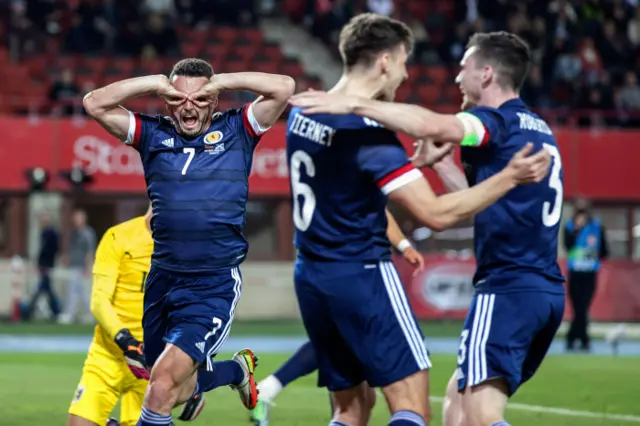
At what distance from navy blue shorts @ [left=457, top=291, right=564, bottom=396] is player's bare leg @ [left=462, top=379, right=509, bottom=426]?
4 centimetres

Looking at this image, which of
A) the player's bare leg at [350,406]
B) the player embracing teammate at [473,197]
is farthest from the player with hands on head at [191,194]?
the player embracing teammate at [473,197]

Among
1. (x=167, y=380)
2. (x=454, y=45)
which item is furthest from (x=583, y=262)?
(x=167, y=380)

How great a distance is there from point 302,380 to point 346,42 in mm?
9032

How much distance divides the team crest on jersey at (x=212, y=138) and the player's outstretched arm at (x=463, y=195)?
175cm

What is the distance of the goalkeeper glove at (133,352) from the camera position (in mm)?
7816

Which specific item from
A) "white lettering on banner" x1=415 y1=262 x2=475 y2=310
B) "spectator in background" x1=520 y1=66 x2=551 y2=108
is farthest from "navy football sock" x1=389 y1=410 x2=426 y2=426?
"spectator in background" x1=520 y1=66 x2=551 y2=108

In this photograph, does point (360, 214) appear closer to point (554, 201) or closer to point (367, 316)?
point (367, 316)

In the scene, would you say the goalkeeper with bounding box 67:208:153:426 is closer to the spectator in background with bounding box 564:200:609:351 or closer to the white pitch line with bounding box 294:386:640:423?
the white pitch line with bounding box 294:386:640:423

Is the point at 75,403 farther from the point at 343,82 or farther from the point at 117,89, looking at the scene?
the point at 343,82

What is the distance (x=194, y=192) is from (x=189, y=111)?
47cm

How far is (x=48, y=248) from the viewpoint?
25.6 meters

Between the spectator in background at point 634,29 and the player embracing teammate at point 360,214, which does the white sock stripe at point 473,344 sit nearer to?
the player embracing teammate at point 360,214

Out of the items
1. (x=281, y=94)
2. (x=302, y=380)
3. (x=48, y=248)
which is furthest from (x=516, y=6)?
(x=281, y=94)

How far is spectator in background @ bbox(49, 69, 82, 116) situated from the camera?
86.5 feet
